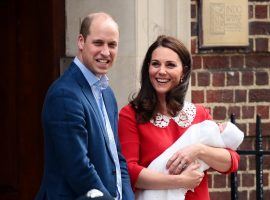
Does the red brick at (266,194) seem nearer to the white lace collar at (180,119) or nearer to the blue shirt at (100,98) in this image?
the white lace collar at (180,119)

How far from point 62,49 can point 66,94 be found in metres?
1.96

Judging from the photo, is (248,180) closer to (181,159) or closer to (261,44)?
(261,44)

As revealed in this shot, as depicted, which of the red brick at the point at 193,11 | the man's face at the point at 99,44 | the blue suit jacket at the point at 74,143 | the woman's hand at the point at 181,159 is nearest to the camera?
the blue suit jacket at the point at 74,143

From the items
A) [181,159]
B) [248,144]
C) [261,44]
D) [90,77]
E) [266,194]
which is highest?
[261,44]

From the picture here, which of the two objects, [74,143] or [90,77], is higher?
[90,77]

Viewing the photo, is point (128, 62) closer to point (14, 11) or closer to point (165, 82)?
point (14, 11)

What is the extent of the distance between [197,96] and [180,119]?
69.3 inches

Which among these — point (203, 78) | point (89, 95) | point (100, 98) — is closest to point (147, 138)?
Result: point (100, 98)

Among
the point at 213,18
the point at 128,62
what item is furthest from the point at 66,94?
the point at 213,18

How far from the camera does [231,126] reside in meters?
4.45

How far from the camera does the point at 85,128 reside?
4012 mm

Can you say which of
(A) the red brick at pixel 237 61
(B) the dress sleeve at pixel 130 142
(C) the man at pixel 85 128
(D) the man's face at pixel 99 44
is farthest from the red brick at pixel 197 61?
(D) the man's face at pixel 99 44

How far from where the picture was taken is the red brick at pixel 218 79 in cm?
625

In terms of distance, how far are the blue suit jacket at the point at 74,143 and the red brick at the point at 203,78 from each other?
2154mm
